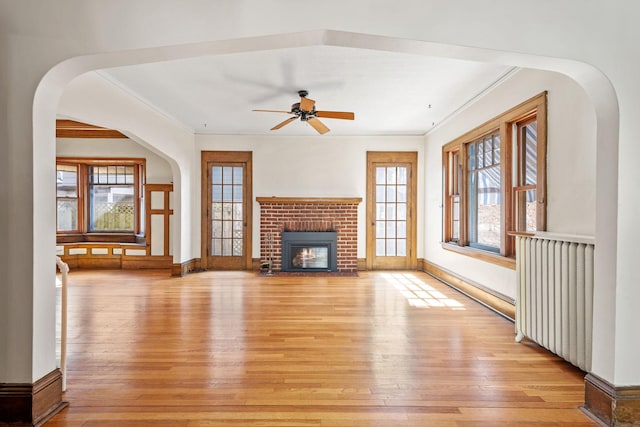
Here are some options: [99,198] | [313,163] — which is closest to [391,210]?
[313,163]

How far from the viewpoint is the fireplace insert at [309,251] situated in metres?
6.59

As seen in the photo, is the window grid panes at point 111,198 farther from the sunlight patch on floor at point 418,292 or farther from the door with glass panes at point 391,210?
the sunlight patch on floor at point 418,292

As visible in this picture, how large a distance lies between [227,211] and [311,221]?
1660 mm

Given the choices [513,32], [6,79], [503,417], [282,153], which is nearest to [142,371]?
[6,79]

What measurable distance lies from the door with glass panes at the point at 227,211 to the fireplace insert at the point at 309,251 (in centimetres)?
79

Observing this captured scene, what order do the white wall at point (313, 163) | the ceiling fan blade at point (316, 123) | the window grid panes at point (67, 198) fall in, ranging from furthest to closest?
1. the window grid panes at point (67, 198)
2. the white wall at point (313, 163)
3. the ceiling fan blade at point (316, 123)

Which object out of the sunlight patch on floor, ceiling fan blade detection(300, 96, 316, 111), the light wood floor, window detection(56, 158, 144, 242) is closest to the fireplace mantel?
the sunlight patch on floor

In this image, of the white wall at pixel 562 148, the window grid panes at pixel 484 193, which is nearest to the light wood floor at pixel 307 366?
the window grid panes at pixel 484 193

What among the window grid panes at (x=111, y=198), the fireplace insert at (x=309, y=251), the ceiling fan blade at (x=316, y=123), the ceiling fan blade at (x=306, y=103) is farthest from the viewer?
the window grid panes at (x=111, y=198)

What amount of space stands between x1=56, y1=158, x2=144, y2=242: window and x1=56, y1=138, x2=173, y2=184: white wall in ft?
0.66

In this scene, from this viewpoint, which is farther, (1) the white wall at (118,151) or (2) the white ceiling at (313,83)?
(1) the white wall at (118,151)

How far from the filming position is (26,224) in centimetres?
191

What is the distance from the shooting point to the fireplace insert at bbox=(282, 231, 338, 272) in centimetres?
659

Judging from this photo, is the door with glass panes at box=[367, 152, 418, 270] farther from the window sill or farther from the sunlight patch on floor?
the window sill
